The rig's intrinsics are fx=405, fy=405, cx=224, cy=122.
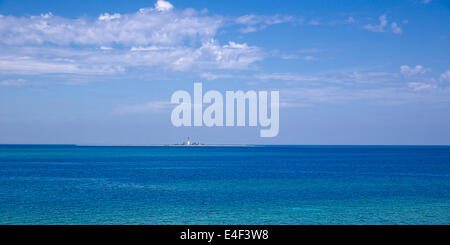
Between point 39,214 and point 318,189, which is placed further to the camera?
point 318,189

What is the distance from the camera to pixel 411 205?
30.0 metres

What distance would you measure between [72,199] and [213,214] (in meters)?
12.8

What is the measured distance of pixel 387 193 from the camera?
1446 inches
